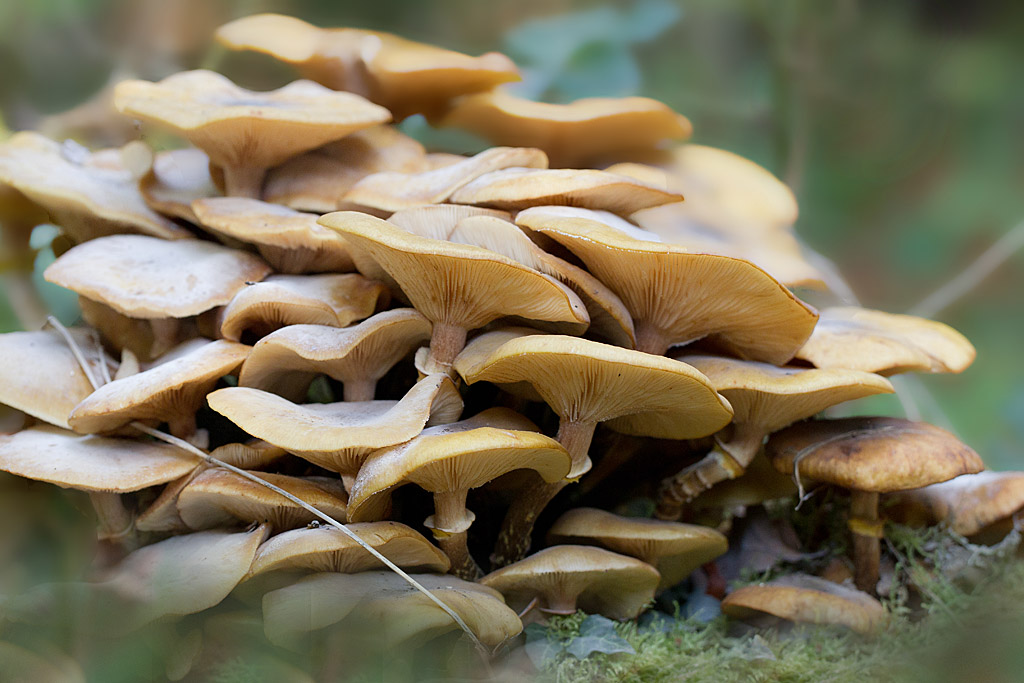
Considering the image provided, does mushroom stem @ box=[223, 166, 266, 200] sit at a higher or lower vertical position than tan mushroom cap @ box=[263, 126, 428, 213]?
lower

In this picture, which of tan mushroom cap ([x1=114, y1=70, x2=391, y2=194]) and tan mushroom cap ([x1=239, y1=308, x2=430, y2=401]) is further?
Answer: tan mushroom cap ([x1=114, y1=70, x2=391, y2=194])

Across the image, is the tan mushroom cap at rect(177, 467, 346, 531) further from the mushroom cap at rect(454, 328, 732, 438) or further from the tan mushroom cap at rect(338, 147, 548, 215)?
the tan mushroom cap at rect(338, 147, 548, 215)

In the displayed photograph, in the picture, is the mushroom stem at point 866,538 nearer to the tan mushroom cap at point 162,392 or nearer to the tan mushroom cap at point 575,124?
the tan mushroom cap at point 575,124

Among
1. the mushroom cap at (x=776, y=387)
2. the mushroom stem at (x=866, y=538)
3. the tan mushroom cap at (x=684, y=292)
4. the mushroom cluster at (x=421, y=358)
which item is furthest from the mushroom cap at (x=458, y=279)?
the mushroom stem at (x=866, y=538)

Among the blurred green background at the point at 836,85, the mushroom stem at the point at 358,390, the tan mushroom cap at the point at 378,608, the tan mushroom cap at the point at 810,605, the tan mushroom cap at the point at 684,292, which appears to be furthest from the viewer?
the mushroom stem at the point at 358,390

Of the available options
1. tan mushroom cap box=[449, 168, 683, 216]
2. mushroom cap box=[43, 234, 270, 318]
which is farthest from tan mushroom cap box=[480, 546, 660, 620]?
mushroom cap box=[43, 234, 270, 318]

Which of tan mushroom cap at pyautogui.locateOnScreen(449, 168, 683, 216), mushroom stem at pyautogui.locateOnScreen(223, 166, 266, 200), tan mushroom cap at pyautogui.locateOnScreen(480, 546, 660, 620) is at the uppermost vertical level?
tan mushroom cap at pyautogui.locateOnScreen(449, 168, 683, 216)

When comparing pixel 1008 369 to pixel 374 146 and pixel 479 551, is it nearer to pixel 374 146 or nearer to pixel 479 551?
pixel 479 551

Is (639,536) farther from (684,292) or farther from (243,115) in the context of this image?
(243,115)
